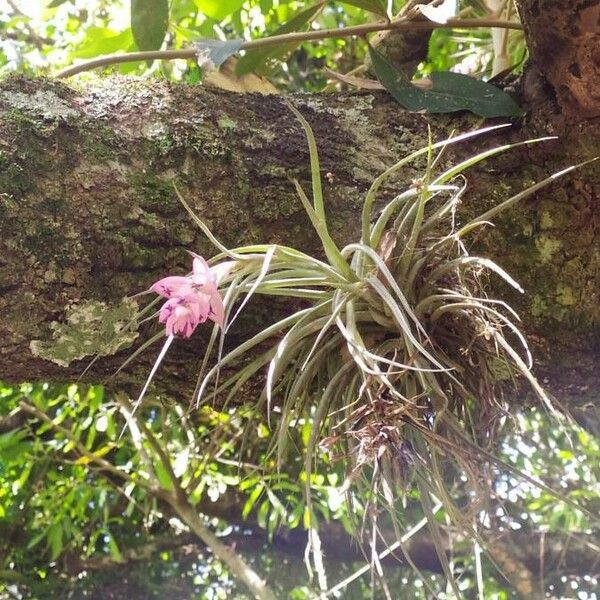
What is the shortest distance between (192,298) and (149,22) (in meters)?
0.56

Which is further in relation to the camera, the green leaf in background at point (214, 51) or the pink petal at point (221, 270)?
the green leaf in background at point (214, 51)

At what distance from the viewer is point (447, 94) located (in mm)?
789

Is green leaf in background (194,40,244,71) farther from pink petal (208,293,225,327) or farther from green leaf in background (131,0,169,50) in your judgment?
pink petal (208,293,225,327)

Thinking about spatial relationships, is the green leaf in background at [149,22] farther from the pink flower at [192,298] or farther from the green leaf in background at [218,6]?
the pink flower at [192,298]

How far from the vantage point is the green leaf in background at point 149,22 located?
905 millimetres

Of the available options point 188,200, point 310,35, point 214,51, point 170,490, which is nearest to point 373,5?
point 310,35

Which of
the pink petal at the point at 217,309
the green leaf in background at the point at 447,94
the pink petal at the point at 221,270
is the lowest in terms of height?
the pink petal at the point at 217,309

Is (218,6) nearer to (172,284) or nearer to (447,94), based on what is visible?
(447,94)

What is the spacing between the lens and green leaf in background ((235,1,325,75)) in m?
0.89

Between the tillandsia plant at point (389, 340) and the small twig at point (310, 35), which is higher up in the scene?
the small twig at point (310, 35)

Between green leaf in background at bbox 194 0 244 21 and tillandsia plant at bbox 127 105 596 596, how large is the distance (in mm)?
488

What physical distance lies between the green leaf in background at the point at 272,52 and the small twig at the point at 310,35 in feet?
0.04

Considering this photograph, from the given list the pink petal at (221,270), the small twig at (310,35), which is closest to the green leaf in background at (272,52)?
the small twig at (310,35)

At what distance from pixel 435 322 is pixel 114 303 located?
305mm
